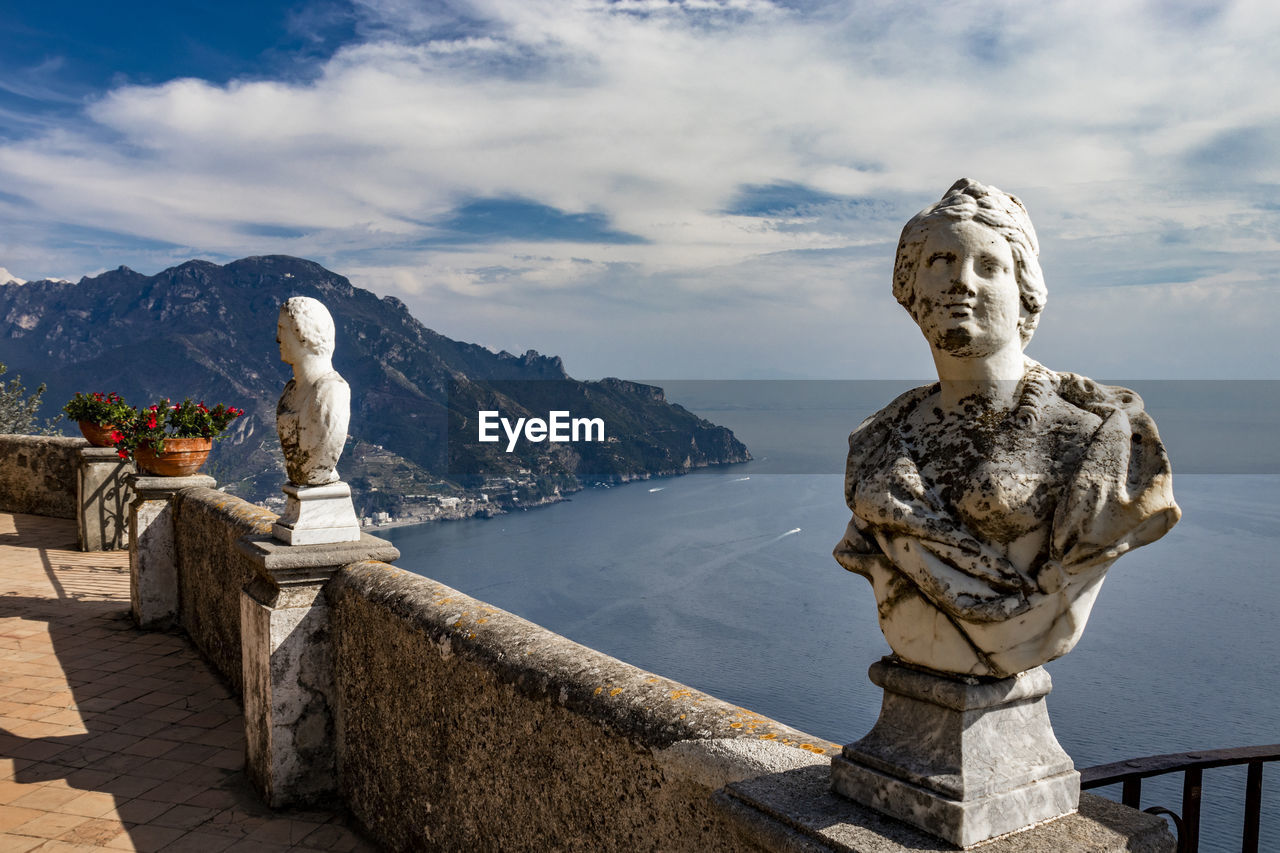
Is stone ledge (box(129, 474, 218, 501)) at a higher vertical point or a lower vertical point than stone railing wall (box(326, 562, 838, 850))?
higher

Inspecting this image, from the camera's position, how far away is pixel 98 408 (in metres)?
8.26

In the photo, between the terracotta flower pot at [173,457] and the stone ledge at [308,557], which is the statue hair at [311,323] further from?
the terracotta flower pot at [173,457]

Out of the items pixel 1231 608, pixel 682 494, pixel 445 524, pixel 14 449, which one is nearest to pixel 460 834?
pixel 14 449

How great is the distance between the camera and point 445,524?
64938 mm

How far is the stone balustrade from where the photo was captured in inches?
61.4

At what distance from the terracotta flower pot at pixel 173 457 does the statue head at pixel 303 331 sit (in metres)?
3.12

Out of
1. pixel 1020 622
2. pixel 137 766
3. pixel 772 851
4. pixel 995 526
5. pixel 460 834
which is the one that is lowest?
pixel 137 766

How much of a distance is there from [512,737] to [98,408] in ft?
24.4

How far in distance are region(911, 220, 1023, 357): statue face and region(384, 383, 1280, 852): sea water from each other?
25493mm

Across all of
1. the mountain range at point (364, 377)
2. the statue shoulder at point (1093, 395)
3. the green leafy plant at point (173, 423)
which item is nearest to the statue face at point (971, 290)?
the statue shoulder at point (1093, 395)

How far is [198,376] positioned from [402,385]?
14312mm

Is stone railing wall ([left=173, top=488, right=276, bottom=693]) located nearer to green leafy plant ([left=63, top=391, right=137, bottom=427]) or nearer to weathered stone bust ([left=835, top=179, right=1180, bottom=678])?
green leafy plant ([left=63, top=391, right=137, bottom=427])

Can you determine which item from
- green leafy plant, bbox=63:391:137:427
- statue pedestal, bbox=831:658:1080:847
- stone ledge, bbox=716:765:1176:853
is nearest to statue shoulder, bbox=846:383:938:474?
statue pedestal, bbox=831:658:1080:847

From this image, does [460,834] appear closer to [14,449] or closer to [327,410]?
[327,410]
